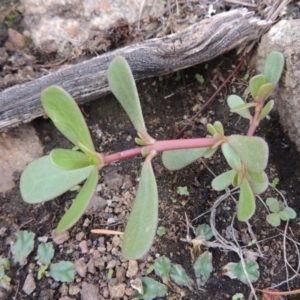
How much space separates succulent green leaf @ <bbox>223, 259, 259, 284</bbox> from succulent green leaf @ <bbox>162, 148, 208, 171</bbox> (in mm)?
361

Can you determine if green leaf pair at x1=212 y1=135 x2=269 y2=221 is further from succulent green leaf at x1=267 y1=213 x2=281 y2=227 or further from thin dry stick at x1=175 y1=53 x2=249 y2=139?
thin dry stick at x1=175 y1=53 x2=249 y2=139

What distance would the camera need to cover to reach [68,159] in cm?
109

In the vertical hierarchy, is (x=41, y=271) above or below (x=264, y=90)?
below

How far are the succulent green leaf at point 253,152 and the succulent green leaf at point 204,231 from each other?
0.35m

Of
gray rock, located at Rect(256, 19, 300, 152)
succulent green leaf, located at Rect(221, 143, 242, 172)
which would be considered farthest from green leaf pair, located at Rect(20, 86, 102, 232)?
gray rock, located at Rect(256, 19, 300, 152)

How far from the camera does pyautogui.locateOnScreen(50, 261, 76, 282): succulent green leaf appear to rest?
133 centimetres

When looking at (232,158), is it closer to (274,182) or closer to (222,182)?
(222,182)

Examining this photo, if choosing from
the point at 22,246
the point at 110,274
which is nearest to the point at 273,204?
the point at 110,274

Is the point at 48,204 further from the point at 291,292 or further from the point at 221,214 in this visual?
the point at 291,292

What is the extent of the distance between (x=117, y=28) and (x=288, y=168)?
33.2 inches

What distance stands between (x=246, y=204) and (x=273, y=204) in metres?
0.30

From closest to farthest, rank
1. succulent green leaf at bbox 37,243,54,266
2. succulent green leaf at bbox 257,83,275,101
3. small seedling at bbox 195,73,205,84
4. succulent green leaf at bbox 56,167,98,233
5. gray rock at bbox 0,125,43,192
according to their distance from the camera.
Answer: succulent green leaf at bbox 56,167,98,233 < succulent green leaf at bbox 257,83,275,101 < succulent green leaf at bbox 37,243,54,266 < gray rock at bbox 0,125,43,192 < small seedling at bbox 195,73,205,84

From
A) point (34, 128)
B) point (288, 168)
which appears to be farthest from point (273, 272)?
point (34, 128)

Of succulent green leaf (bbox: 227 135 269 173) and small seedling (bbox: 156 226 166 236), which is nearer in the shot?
succulent green leaf (bbox: 227 135 269 173)
